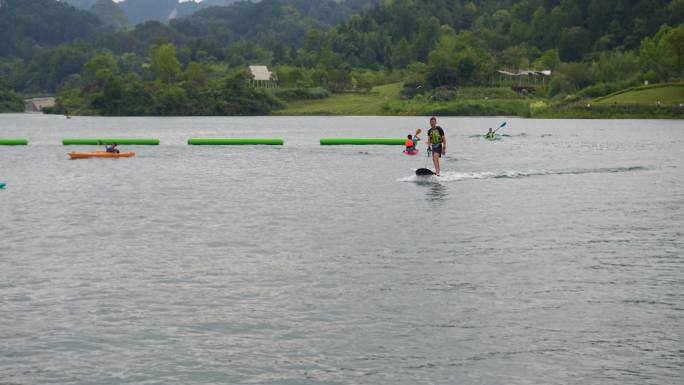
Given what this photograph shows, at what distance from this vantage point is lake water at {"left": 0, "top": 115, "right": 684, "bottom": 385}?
20516mm

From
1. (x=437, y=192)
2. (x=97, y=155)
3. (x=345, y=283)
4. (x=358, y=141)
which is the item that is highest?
(x=358, y=141)

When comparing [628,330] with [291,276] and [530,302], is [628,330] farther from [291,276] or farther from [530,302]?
[291,276]

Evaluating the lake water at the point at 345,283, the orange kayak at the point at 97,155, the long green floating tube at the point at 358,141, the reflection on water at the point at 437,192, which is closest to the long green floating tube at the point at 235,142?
the long green floating tube at the point at 358,141

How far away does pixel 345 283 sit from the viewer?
93.0 ft

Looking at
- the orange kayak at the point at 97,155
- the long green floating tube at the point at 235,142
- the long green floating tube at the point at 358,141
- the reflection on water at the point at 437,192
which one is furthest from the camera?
the long green floating tube at the point at 235,142

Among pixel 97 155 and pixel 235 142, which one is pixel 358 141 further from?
pixel 97 155

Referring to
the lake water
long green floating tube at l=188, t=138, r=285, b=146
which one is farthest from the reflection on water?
long green floating tube at l=188, t=138, r=285, b=146

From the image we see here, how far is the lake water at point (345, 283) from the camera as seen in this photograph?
20516mm

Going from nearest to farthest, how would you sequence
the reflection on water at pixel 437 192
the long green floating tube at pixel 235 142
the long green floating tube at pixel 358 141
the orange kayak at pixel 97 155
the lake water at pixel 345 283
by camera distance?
the lake water at pixel 345 283 → the reflection on water at pixel 437 192 → the orange kayak at pixel 97 155 → the long green floating tube at pixel 358 141 → the long green floating tube at pixel 235 142

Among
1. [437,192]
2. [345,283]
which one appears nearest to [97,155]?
[437,192]

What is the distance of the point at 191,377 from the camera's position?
19.6 m

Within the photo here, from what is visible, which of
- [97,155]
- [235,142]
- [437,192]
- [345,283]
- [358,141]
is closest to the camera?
[345,283]

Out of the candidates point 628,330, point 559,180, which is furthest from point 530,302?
point 559,180

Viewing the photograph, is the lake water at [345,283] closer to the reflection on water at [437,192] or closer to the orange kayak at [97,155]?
the reflection on water at [437,192]
